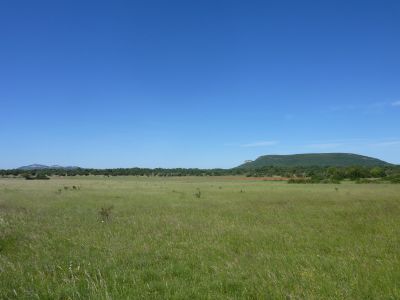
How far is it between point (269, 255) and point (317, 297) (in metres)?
3.42

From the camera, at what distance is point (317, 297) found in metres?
6.08

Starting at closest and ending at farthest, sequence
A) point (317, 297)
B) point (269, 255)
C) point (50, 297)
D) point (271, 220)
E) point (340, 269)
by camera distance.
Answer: point (317, 297) → point (50, 297) → point (340, 269) → point (269, 255) → point (271, 220)

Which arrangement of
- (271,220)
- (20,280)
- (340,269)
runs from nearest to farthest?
(20,280) < (340,269) < (271,220)

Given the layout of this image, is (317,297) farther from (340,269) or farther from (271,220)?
(271,220)

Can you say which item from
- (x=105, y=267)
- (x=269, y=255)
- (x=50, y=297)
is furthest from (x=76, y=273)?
(x=269, y=255)

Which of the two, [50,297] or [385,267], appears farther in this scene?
[385,267]

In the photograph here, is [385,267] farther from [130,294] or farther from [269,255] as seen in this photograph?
[130,294]

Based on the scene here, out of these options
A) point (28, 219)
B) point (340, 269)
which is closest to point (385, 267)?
point (340, 269)

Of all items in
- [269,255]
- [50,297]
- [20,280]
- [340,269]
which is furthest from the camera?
[269,255]

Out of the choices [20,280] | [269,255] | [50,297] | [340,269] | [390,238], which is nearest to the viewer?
[50,297]

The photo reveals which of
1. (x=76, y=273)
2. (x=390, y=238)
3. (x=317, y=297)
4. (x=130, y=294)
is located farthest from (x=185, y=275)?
(x=390, y=238)

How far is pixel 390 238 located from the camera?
11.8 meters

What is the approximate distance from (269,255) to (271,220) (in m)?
7.72

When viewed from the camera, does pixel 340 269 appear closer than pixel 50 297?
No
